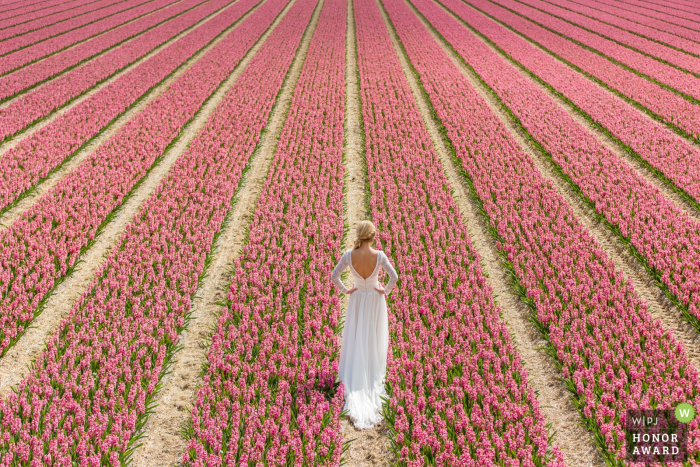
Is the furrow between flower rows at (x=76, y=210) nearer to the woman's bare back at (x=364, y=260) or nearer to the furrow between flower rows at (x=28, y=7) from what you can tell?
the woman's bare back at (x=364, y=260)

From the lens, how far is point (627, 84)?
2273 cm

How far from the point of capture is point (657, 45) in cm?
3136

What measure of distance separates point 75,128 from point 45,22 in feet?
97.6

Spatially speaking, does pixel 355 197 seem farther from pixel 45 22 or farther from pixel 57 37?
pixel 45 22

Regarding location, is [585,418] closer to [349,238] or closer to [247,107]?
[349,238]

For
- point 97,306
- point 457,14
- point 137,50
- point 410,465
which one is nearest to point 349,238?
point 97,306

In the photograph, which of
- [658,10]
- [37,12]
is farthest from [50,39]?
[658,10]

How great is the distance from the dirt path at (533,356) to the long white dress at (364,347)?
2.37 m

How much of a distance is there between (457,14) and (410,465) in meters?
47.4

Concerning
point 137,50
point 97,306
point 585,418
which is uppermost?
point 137,50

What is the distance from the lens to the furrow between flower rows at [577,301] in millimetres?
6426

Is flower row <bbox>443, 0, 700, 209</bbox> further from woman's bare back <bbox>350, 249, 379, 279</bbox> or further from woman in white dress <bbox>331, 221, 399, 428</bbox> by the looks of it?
woman's bare back <bbox>350, 249, 379, 279</bbox>

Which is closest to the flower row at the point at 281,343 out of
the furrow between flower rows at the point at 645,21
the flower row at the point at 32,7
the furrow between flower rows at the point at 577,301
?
the furrow between flower rows at the point at 577,301

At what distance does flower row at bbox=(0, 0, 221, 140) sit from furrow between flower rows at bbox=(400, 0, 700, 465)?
16.6m
